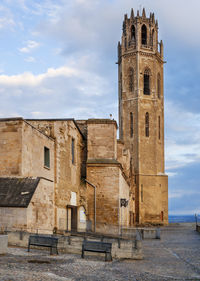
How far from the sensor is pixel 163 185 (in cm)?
6638

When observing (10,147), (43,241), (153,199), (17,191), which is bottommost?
(153,199)

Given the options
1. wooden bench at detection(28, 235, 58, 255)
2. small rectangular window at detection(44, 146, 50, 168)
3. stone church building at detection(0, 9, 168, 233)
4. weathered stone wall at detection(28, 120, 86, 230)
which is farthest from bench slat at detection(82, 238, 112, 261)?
small rectangular window at detection(44, 146, 50, 168)

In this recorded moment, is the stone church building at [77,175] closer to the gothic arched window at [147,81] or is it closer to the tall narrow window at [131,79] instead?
the tall narrow window at [131,79]

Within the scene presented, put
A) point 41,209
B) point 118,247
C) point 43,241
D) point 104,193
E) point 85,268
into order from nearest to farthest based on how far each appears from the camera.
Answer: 1. point 85,268
2. point 43,241
3. point 118,247
4. point 41,209
5. point 104,193

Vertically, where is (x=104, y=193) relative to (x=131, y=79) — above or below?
below

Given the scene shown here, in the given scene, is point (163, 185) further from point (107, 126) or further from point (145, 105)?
point (107, 126)

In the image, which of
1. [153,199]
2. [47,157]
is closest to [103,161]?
[47,157]

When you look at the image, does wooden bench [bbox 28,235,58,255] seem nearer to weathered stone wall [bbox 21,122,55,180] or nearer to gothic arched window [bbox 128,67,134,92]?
weathered stone wall [bbox 21,122,55,180]

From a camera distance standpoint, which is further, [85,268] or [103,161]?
[103,161]

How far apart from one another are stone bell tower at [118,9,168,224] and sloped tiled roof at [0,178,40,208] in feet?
140

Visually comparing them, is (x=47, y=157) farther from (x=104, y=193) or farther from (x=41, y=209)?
(x=104, y=193)

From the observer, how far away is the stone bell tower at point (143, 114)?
6462cm

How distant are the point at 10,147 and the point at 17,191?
102 inches

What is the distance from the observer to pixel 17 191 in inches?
786
